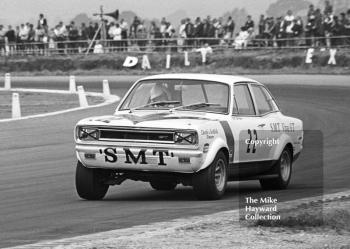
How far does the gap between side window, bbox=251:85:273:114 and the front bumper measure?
2.00 m

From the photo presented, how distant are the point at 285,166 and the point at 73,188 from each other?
254cm

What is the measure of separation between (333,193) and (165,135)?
7.33 ft

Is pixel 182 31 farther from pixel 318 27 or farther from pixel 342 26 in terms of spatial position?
pixel 342 26

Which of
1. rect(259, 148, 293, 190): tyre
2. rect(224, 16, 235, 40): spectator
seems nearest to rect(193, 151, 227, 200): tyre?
rect(259, 148, 293, 190): tyre

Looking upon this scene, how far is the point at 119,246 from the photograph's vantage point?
6.69 m

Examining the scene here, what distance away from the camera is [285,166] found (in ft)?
37.4

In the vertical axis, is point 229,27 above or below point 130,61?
above

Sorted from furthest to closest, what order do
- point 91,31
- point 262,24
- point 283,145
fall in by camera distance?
point 91,31, point 262,24, point 283,145

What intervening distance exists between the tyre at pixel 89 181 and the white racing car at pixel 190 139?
0.4 inches

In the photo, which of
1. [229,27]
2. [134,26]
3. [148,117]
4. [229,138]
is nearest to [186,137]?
[148,117]

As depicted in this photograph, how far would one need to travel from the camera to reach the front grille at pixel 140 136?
31.0ft

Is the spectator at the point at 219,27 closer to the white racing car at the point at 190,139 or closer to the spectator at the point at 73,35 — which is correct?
the spectator at the point at 73,35

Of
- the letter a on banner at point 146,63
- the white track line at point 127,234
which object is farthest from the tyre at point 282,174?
the letter a on banner at point 146,63

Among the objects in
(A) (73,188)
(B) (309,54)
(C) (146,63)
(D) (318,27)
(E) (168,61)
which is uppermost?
(D) (318,27)
